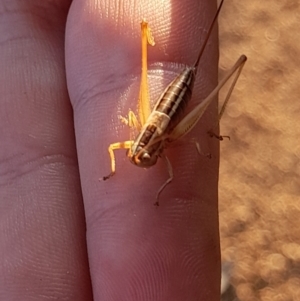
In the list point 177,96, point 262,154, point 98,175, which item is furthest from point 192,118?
point 262,154

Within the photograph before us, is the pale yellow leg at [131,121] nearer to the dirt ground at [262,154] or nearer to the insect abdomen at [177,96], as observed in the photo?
the insect abdomen at [177,96]

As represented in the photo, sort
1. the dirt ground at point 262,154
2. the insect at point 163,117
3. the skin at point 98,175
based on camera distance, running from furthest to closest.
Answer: the dirt ground at point 262,154 → the insect at point 163,117 → the skin at point 98,175

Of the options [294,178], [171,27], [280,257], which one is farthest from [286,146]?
[171,27]

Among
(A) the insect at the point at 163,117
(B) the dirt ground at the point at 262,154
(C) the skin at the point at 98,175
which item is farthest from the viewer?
(B) the dirt ground at the point at 262,154

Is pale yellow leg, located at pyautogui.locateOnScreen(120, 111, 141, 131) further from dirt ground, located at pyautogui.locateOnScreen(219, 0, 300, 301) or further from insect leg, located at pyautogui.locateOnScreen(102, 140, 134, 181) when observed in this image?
dirt ground, located at pyautogui.locateOnScreen(219, 0, 300, 301)

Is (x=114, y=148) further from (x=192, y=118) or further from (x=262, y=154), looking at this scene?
(x=262, y=154)

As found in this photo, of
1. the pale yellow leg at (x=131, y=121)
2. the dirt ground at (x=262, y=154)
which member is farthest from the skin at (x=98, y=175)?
the dirt ground at (x=262, y=154)

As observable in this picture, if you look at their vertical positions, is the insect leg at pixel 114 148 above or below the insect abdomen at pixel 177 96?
below

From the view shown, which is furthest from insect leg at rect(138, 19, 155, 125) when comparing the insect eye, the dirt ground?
the dirt ground
